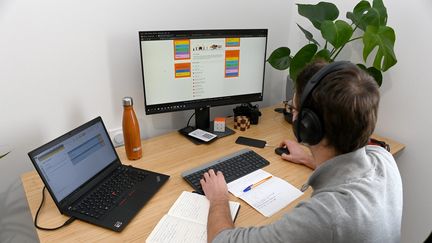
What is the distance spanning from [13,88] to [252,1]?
4.11 feet

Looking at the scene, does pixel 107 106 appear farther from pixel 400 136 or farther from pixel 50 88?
pixel 400 136

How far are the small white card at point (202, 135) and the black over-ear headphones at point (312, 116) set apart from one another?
73 cm

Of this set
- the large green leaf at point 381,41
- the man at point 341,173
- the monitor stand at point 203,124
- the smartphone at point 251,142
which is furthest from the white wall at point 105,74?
the man at point 341,173

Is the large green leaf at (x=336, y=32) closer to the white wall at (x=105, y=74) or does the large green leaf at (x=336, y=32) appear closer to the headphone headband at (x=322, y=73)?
the white wall at (x=105, y=74)

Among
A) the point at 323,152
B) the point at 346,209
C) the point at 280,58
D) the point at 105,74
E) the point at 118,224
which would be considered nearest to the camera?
the point at 346,209

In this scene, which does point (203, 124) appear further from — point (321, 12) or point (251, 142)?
point (321, 12)

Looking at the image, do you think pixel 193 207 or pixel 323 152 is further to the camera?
pixel 193 207

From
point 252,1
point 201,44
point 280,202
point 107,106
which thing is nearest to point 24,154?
point 107,106

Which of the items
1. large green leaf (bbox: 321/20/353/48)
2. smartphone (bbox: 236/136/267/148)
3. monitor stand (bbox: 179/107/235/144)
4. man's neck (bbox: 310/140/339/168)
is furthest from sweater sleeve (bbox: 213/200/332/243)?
large green leaf (bbox: 321/20/353/48)

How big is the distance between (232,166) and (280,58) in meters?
0.68

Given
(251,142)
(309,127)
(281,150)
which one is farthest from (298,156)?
(309,127)

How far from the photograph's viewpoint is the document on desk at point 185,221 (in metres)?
0.88

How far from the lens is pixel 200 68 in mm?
1430

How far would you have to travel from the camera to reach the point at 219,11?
159 cm
